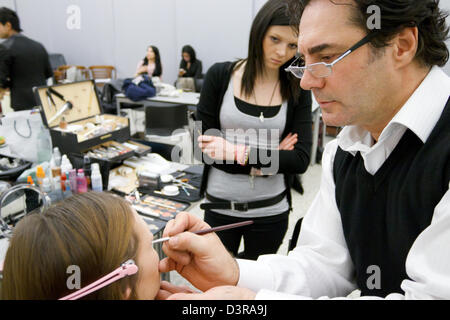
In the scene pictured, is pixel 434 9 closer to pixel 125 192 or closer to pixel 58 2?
pixel 125 192

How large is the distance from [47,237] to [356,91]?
788 millimetres

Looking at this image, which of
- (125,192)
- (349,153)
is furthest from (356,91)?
(125,192)

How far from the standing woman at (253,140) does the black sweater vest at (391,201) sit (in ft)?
1.94

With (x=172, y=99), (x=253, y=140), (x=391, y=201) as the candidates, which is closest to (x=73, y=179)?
(x=253, y=140)

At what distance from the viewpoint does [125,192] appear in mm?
1955

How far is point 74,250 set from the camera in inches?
27.7

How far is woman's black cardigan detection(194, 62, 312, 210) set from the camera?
5.17 feet

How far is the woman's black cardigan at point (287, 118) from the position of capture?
1.58 m

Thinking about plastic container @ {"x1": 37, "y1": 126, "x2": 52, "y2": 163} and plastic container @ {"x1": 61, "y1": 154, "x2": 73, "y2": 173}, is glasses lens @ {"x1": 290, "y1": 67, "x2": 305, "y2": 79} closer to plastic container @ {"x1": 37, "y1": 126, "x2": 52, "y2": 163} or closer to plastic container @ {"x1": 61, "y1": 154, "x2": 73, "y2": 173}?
plastic container @ {"x1": 61, "y1": 154, "x2": 73, "y2": 173}

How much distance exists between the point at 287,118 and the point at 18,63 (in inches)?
138

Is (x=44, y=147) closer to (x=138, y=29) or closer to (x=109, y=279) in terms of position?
(x=109, y=279)

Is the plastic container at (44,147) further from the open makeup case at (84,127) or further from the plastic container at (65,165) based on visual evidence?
the plastic container at (65,165)

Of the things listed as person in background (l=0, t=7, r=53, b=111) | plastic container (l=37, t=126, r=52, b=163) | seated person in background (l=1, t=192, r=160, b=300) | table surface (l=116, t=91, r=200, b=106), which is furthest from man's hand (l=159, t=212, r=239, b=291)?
table surface (l=116, t=91, r=200, b=106)

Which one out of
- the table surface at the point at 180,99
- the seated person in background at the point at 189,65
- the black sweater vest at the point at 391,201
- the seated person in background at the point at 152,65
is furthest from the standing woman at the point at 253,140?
the seated person in background at the point at 189,65
